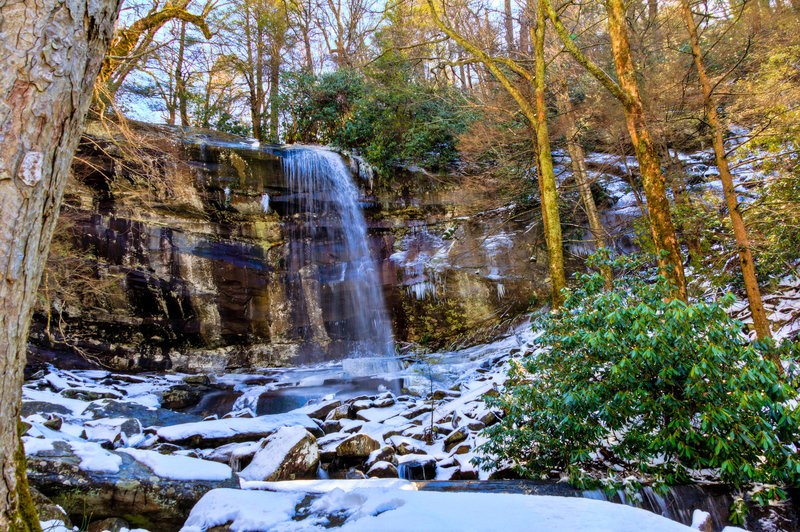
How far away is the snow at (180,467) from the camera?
3578 mm

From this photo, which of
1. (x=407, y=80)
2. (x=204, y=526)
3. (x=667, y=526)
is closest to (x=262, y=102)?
(x=407, y=80)

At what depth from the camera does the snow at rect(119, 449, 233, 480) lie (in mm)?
3578

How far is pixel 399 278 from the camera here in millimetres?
11719

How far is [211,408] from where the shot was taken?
8.36 metres

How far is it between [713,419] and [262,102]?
52.8 feet

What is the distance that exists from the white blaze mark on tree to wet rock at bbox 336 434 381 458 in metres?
4.92

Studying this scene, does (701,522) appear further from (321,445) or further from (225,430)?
(225,430)

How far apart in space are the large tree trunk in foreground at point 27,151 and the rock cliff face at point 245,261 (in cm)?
883

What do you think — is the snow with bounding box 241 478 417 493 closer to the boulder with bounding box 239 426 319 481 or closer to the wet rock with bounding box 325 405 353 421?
the boulder with bounding box 239 426 319 481

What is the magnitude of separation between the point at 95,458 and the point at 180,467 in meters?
0.73

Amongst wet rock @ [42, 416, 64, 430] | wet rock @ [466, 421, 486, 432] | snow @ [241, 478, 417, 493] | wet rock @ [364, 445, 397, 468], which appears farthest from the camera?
wet rock @ [466, 421, 486, 432]

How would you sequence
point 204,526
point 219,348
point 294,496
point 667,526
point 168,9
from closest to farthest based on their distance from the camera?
point 667,526 → point 204,526 → point 294,496 → point 168,9 → point 219,348

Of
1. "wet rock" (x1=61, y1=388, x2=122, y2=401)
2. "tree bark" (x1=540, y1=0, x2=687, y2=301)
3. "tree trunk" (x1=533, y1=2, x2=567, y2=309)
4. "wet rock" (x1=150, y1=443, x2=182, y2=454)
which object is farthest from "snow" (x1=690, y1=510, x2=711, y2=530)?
"wet rock" (x1=61, y1=388, x2=122, y2=401)

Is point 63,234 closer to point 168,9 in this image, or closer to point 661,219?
point 168,9
